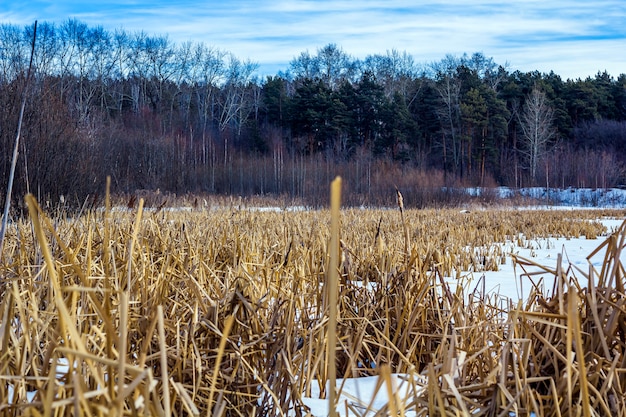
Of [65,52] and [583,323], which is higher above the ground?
[65,52]

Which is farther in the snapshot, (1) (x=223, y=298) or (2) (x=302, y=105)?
(2) (x=302, y=105)

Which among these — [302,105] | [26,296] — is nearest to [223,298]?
[26,296]

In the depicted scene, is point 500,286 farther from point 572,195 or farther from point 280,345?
point 572,195

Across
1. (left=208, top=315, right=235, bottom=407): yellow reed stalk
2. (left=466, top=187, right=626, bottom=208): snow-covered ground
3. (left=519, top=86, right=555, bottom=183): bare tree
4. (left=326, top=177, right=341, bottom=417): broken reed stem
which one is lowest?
(left=466, top=187, right=626, bottom=208): snow-covered ground

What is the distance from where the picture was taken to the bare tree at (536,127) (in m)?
32.4

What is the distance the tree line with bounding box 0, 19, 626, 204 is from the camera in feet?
80.2

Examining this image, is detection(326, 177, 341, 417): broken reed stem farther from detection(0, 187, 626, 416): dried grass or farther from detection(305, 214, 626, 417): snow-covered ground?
detection(305, 214, 626, 417): snow-covered ground

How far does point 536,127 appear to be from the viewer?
32.1m

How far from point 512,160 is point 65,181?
31.5 metres

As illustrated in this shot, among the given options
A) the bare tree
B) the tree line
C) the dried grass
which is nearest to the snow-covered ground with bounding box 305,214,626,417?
the dried grass

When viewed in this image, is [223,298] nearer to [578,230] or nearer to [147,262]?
[147,262]

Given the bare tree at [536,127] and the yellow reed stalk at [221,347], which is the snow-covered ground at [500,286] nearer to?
the yellow reed stalk at [221,347]

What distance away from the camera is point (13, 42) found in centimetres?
3325

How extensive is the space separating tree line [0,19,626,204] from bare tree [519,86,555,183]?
154 mm
